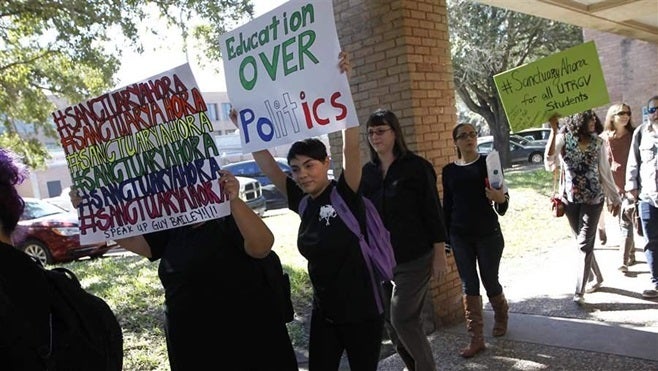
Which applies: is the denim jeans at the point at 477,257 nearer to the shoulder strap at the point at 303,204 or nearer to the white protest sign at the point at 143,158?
the shoulder strap at the point at 303,204

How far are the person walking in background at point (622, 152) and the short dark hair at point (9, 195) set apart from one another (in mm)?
6053

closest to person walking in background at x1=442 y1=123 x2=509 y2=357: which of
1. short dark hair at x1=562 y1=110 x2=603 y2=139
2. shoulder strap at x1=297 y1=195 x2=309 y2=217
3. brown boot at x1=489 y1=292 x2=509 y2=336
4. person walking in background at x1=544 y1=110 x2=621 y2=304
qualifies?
brown boot at x1=489 y1=292 x2=509 y2=336

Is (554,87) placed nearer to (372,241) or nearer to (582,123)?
(582,123)

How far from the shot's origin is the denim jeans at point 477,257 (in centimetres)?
416

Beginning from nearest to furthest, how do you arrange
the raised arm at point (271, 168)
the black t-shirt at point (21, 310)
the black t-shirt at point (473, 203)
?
1. the black t-shirt at point (21, 310)
2. the raised arm at point (271, 168)
3. the black t-shirt at point (473, 203)

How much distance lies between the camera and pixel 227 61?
9.70 ft

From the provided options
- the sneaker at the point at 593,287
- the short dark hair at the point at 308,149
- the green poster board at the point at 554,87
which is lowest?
the sneaker at the point at 593,287

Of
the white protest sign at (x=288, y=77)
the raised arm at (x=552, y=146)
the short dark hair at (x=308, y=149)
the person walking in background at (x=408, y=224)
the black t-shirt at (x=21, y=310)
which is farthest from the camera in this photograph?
the raised arm at (x=552, y=146)

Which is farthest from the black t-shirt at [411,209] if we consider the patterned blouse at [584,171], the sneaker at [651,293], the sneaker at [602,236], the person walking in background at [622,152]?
the sneaker at [602,236]

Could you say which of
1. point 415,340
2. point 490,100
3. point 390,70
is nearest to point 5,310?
point 415,340

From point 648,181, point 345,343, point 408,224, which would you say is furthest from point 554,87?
point 345,343

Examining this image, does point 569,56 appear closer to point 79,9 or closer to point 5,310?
point 5,310

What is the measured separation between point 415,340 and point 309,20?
6.68ft

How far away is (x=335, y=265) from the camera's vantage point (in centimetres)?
274
